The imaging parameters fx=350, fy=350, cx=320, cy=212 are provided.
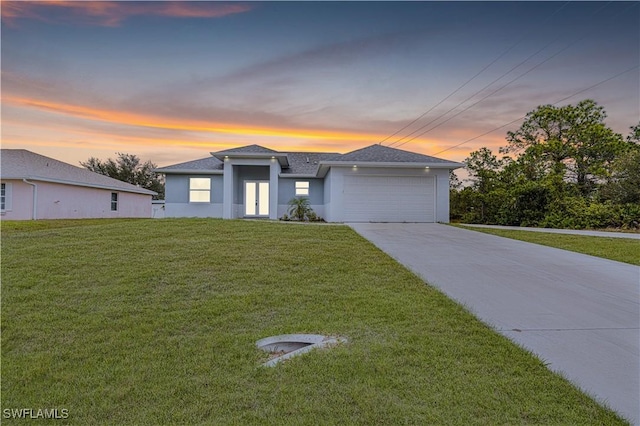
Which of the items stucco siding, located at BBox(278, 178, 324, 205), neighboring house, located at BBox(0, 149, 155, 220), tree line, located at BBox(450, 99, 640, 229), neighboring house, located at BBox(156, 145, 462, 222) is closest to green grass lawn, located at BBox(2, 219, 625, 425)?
neighboring house, located at BBox(156, 145, 462, 222)

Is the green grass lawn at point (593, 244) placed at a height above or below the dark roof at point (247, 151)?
below

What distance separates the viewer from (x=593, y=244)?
390 inches

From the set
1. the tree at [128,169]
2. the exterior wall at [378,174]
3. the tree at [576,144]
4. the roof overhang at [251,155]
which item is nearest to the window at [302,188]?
the roof overhang at [251,155]

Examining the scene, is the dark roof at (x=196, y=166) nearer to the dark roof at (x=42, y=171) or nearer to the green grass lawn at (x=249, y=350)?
the dark roof at (x=42, y=171)

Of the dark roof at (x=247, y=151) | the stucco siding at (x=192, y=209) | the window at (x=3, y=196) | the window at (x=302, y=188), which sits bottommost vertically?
the stucco siding at (x=192, y=209)

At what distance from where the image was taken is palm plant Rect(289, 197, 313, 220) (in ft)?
59.9

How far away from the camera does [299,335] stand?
3910mm

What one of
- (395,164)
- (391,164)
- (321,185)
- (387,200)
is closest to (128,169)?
(321,185)

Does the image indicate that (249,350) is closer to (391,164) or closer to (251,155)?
(391,164)

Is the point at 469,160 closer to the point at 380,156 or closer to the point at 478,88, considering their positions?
the point at 478,88

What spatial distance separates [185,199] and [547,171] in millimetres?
20684

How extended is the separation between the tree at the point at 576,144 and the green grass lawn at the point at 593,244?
10.5 meters

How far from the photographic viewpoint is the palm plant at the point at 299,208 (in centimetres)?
1827

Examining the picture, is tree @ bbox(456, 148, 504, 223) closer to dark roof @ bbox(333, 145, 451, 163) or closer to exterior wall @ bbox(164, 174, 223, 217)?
dark roof @ bbox(333, 145, 451, 163)
